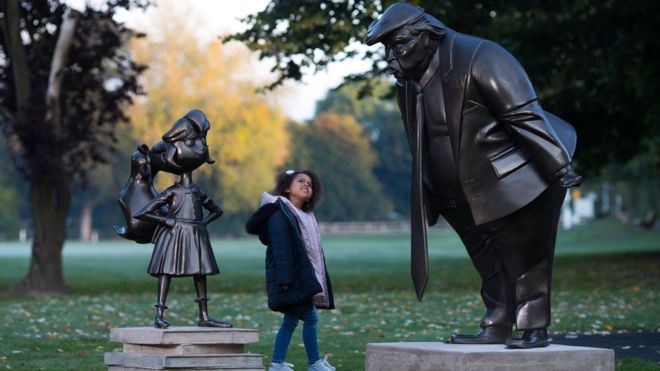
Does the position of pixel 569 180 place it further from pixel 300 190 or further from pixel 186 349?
pixel 300 190

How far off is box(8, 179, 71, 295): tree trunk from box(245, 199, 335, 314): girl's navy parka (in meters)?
14.5

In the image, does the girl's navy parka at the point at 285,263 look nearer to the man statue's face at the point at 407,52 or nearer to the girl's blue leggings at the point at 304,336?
the girl's blue leggings at the point at 304,336

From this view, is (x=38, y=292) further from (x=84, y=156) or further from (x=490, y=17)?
(x=490, y=17)

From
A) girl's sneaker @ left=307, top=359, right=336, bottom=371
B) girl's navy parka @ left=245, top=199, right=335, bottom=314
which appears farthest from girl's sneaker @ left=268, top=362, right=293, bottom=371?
girl's navy parka @ left=245, top=199, right=335, bottom=314

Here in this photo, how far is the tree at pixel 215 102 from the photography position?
6450cm

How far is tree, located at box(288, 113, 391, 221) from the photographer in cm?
10012

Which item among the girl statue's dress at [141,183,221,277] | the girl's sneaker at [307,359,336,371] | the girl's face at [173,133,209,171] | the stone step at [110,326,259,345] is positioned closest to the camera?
the stone step at [110,326,259,345]

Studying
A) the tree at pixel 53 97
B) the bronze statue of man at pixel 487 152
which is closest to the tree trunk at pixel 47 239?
the tree at pixel 53 97

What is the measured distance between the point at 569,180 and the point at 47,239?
1866 cm

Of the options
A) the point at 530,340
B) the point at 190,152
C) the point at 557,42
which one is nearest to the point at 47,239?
the point at 557,42

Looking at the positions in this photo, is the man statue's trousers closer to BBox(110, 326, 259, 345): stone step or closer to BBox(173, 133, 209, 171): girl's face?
BBox(110, 326, 259, 345): stone step

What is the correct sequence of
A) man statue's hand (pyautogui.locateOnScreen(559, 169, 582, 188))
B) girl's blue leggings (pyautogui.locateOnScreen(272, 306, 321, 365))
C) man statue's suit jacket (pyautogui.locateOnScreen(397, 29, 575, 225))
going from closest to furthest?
man statue's hand (pyautogui.locateOnScreen(559, 169, 582, 188)), man statue's suit jacket (pyautogui.locateOnScreen(397, 29, 575, 225)), girl's blue leggings (pyautogui.locateOnScreen(272, 306, 321, 365))

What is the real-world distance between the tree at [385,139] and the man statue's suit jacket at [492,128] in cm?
10017

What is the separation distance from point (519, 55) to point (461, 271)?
18.7 ft
